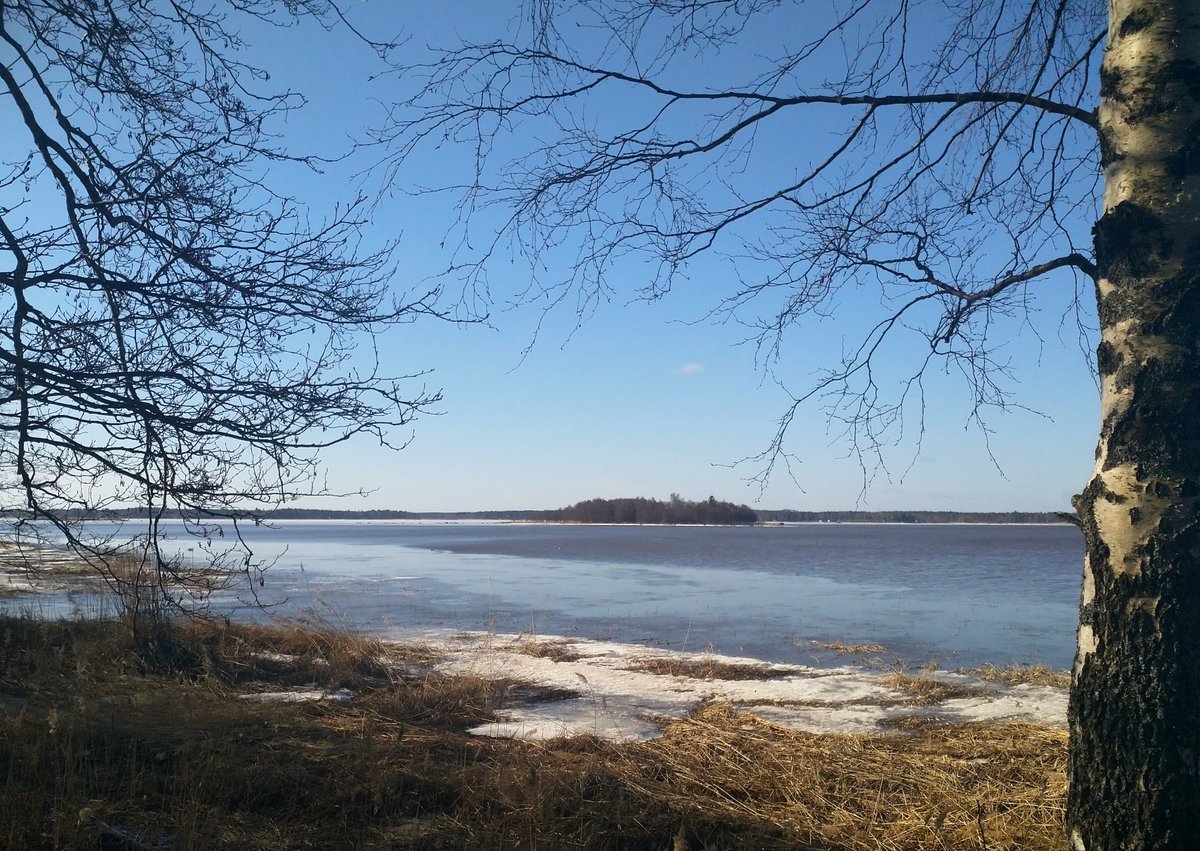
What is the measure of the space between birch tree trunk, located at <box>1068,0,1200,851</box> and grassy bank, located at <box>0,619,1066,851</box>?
0.85m

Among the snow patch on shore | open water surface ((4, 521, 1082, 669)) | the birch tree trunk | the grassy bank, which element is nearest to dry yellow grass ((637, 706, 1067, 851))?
the grassy bank

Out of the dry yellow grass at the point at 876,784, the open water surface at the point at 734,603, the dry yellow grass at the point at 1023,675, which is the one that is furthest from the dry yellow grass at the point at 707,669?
the dry yellow grass at the point at 876,784

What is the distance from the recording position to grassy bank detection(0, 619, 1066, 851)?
13.3 feet

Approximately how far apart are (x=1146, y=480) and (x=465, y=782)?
3.54 m

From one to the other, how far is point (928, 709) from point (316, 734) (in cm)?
523

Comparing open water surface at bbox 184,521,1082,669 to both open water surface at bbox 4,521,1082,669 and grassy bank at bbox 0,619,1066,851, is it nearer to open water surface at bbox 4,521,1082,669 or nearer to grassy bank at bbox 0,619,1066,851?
open water surface at bbox 4,521,1082,669

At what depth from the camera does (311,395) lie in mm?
4723

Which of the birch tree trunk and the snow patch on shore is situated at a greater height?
the birch tree trunk

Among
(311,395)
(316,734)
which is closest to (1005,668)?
(316,734)

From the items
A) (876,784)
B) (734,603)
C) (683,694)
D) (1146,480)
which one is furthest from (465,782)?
(734,603)

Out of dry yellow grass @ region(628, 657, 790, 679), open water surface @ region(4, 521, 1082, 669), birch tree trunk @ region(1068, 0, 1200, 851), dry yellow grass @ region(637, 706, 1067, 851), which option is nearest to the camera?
birch tree trunk @ region(1068, 0, 1200, 851)

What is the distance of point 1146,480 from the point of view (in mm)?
3250

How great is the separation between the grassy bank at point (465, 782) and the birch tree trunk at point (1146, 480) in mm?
850

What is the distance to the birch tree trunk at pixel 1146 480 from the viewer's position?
10.4ft
